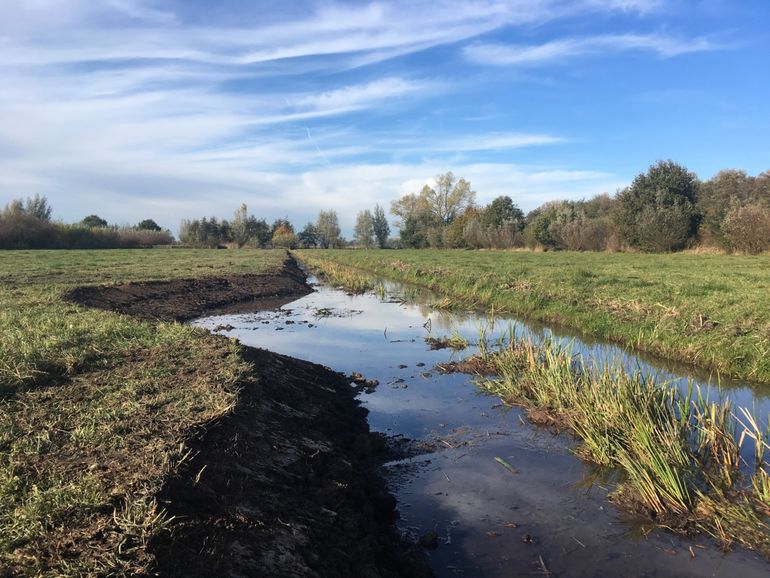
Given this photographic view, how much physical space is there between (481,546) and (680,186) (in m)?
49.0

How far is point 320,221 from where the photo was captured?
98312 millimetres

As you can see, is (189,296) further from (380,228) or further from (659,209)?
(380,228)

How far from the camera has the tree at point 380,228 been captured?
3693 inches

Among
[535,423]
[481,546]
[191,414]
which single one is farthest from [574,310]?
[191,414]

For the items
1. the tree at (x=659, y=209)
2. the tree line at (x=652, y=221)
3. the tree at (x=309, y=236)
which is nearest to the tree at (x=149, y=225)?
the tree at (x=309, y=236)

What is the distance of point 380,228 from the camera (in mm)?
93812

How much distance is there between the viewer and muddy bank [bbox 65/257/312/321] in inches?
576

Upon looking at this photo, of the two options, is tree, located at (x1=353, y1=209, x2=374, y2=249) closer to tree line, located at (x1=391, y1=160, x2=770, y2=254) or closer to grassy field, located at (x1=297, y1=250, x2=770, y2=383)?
tree line, located at (x1=391, y1=160, x2=770, y2=254)

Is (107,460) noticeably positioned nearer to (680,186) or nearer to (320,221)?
(680,186)

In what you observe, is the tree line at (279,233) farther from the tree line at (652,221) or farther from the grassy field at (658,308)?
the grassy field at (658,308)

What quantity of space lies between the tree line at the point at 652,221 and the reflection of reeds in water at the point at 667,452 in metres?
34.1

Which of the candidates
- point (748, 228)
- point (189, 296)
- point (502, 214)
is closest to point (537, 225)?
point (502, 214)

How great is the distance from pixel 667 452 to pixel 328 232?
9357 cm

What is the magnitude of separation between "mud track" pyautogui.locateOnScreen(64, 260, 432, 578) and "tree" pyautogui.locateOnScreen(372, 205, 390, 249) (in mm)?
87175
